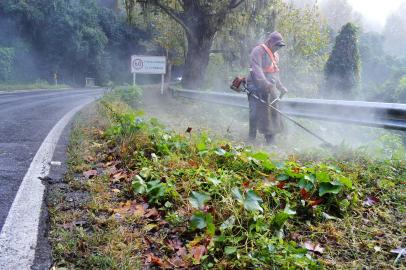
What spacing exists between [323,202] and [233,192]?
0.77m

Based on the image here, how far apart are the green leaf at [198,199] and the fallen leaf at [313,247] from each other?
76 cm

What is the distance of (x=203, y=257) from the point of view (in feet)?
7.30

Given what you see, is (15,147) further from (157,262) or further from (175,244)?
(157,262)

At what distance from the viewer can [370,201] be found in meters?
3.12

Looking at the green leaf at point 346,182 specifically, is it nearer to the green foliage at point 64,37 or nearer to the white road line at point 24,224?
the white road line at point 24,224

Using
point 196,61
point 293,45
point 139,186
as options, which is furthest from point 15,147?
point 293,45

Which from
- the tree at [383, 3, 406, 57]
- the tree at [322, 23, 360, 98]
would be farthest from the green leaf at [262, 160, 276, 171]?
the tree at [383, 3, 406, 57]

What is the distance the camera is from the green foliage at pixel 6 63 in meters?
35.6

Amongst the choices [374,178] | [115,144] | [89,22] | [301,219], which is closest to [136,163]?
[115,144]

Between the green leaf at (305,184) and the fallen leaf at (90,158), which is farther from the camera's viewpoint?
the fallen leaf at (90,158)

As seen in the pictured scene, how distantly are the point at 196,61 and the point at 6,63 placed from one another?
28.1 m

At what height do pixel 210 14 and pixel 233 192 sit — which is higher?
pixel 210 14

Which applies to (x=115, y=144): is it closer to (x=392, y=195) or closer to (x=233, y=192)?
(x=233, y=192)

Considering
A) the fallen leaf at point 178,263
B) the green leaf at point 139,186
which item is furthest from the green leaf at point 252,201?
the green leaf at point 139,186
